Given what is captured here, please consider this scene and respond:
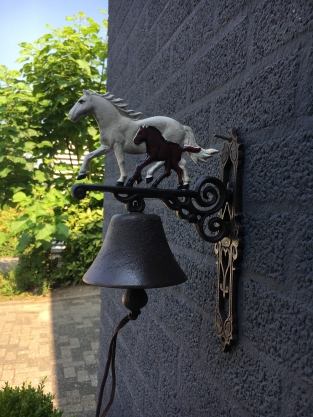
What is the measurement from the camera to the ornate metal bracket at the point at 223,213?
1019 millimetres

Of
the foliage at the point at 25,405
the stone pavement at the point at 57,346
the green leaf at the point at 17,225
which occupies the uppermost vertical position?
the green leaf at the point at 17,225

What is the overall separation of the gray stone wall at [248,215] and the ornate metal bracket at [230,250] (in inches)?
1.0

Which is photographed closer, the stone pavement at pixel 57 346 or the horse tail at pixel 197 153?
the horse tail at pixel 197 153

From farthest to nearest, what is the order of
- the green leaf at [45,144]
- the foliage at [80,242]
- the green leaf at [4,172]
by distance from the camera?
the foliage at [80,242] → the green leaf at [45,144] → the green leaf at [4,172]

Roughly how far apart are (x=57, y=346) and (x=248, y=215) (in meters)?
5.10

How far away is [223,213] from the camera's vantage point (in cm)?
117

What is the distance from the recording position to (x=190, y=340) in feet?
4.86

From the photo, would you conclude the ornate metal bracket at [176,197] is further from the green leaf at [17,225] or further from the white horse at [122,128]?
the green leaf at [17,225]

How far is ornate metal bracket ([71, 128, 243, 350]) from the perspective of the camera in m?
1.02

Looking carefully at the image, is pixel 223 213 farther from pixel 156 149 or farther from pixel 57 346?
pixel 57 346

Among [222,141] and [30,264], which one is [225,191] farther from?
[30,264]

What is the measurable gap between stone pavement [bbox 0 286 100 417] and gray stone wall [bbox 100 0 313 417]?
9.06 ft

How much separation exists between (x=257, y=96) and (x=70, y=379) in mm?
4484

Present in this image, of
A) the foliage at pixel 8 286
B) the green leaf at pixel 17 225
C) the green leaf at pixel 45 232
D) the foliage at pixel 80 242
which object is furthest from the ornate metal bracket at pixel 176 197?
the foliage at pixel 8 286
